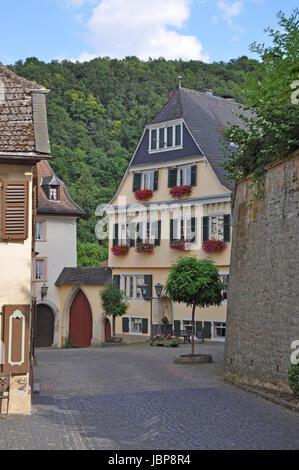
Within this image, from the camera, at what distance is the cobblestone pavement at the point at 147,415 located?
9938 mm

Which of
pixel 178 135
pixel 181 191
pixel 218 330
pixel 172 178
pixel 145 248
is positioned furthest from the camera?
pixel 145 248

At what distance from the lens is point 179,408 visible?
12922 mm

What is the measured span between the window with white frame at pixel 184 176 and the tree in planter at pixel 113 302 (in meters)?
6.43

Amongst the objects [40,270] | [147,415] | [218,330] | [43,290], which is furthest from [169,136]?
[147,415]

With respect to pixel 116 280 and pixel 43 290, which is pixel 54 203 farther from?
pixel 116 280

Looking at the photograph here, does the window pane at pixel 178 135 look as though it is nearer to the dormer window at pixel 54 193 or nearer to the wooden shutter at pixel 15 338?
the dormer window at pixel 54 193

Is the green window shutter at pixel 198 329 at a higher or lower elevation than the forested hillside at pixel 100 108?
lower

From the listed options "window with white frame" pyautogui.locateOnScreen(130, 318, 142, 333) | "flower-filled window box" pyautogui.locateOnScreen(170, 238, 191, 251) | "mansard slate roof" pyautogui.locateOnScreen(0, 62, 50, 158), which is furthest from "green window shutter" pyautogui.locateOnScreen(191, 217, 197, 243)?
"mansard slate roof" pyautogui.locateOnScreen(0, 62, 50, 158)

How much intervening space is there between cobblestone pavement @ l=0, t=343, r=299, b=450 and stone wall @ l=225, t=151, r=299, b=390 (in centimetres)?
82

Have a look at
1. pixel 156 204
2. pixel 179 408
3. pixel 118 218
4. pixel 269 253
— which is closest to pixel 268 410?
pixel 179 408

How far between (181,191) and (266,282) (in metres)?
18.6

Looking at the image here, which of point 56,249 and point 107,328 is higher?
point 56,249

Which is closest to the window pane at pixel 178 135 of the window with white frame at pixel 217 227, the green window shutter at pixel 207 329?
the window with white frame at pixel 217 227

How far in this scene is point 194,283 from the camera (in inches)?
819
